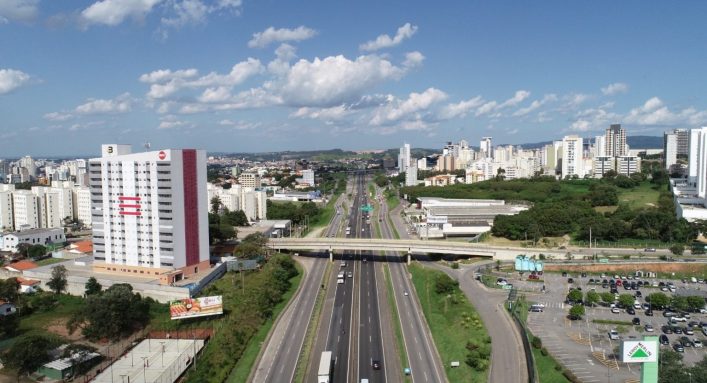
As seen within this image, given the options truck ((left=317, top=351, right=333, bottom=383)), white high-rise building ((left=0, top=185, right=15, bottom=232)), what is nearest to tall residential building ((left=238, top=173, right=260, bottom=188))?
white high-rise building ((left=0, top=185, right=15, bottom=232))

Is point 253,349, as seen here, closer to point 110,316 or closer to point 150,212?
point 110,316

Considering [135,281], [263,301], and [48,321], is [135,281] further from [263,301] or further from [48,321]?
[263,301]

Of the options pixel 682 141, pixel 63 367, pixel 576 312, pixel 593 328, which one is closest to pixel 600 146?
pixel 682 141

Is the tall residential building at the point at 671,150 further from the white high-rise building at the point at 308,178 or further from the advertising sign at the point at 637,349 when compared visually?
the advertising sign at the point at 637,349

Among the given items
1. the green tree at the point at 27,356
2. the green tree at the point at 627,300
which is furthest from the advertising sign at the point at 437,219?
the green tree at the point at 27,356

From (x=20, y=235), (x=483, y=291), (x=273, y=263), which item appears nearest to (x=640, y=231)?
(x=483, y=291)
